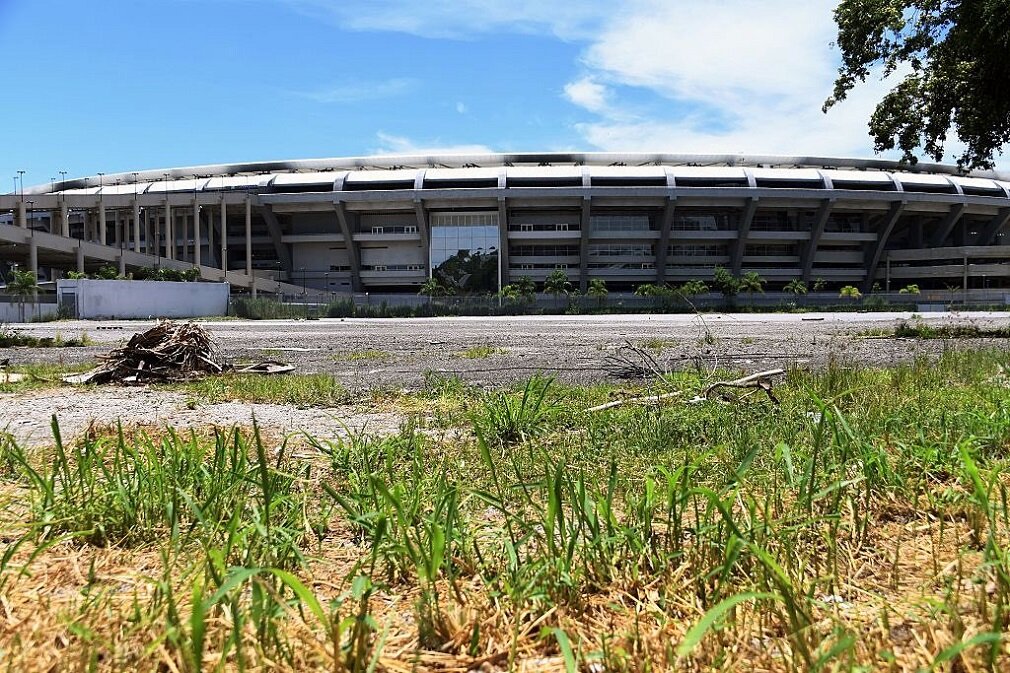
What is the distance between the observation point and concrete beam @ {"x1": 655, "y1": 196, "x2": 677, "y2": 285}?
6594cm

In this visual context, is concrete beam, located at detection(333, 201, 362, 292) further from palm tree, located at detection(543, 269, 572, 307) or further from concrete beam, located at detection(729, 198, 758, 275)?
concrete beam, located at detection(729, 198, 758, 275)

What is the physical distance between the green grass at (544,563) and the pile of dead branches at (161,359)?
4.72 meters

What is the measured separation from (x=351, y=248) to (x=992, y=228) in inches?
2905

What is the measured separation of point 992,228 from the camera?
76.2 m

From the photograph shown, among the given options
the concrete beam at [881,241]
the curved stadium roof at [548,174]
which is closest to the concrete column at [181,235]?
the curved stadium roof at [548,174]

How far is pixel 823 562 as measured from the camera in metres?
1.89

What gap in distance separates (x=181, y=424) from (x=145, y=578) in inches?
123

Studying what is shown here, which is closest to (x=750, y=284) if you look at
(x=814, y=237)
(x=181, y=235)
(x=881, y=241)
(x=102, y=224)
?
(x=814, y=237)

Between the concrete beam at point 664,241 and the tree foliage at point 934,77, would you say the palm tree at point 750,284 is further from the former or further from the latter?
the tree foliage at point 934,77

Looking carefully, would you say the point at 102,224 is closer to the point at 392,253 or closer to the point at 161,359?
the point at 392,253

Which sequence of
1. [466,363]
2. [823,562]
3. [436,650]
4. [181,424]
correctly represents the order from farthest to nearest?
[466,363] < [181,424] < [823,562] < [436,650]

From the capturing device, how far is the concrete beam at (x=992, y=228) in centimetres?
7519

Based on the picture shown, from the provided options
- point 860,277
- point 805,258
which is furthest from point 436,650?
point 860,277

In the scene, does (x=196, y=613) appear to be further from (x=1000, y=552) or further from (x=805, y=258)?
(x=805, y=258)
